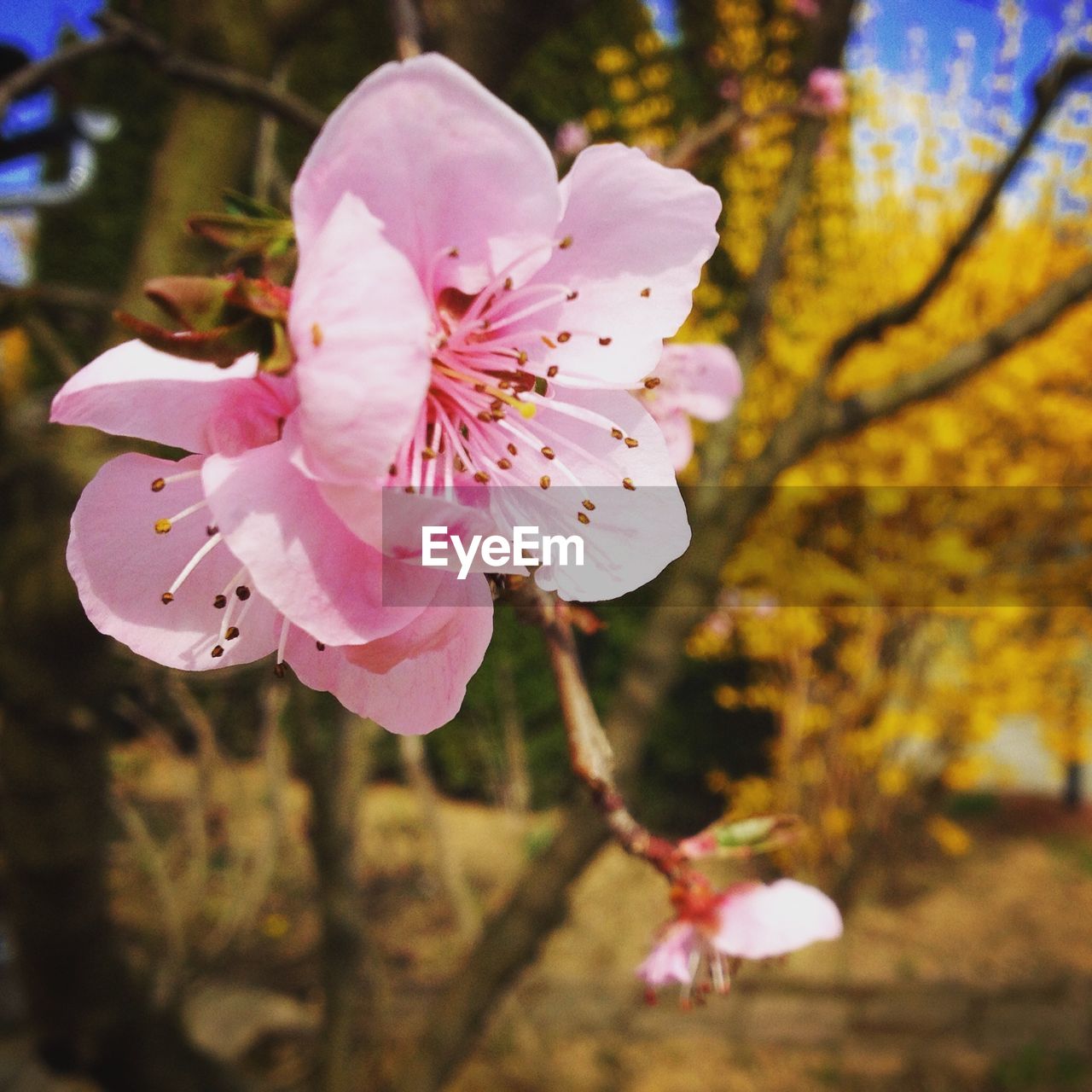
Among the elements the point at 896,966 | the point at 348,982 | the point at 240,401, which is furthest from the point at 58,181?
the point at 896,966

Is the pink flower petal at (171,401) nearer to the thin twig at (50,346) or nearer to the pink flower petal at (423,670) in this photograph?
the pink flower petal at (423,670)

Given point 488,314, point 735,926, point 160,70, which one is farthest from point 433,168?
point 160,70

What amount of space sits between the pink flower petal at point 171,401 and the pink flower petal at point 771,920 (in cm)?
49

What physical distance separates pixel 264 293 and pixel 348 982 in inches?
73.9

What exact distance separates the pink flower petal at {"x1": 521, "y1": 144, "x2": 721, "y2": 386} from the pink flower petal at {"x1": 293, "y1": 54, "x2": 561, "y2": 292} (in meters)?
0.03

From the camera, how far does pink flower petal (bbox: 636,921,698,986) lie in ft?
1.96

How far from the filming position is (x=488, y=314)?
355mm

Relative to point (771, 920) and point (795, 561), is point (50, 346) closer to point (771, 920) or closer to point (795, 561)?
point (771, 920)

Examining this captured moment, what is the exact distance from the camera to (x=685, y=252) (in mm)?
347

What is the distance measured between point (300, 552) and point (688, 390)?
52 cm

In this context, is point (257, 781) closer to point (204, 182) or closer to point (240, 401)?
point (204, 182)

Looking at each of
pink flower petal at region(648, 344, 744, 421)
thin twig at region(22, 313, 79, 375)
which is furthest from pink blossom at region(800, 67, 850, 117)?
thin twig at region(22, 313, 79, 375)

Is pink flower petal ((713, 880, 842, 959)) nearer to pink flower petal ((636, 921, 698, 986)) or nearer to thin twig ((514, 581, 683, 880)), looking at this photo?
pink flower petal ((636, 921, 698, 986))

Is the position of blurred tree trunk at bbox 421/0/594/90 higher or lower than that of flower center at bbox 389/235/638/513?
higher
